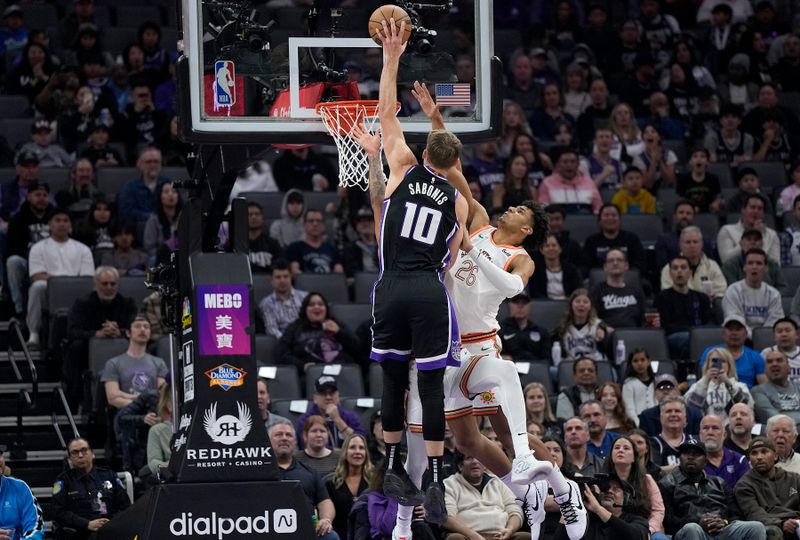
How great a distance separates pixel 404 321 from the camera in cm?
1040

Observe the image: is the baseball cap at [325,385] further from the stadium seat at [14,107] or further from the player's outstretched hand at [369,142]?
the stadium seat at [14,107]

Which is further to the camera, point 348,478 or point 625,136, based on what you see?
point 625,136

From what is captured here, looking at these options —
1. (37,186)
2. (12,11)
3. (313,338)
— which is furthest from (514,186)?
(12,11)

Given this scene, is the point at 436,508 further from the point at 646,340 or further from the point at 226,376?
the point at 646,340

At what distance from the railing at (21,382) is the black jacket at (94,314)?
21.0 inches

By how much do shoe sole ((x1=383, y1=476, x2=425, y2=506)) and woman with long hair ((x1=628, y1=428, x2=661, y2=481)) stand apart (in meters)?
4.45

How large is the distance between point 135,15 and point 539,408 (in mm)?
9668

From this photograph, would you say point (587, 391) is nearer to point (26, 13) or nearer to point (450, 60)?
point (450, 60)

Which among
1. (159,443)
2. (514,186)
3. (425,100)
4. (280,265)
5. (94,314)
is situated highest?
(425,100)

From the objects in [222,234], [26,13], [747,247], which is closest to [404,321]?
[222,234]

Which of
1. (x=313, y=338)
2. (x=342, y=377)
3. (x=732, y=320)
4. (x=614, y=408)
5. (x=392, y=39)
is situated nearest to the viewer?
(x=392, y=39)

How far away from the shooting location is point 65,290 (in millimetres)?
16781

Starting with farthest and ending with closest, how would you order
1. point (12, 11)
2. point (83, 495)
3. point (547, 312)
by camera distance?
A: point (12, 11)
point (547, 312)
point (83, 495)

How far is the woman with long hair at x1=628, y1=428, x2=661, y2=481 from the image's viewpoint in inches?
579
